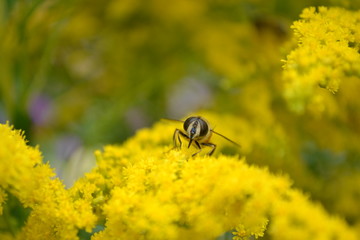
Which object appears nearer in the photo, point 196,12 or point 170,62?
point 196,12

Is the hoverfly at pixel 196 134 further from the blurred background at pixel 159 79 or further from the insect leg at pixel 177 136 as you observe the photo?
the blurred background at pixel 159 79

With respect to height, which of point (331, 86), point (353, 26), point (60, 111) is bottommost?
point (331, 86)

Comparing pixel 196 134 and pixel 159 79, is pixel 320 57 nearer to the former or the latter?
pixel 196 134

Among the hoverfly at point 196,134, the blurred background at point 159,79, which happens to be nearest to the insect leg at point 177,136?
the hoverfly at point 196,134

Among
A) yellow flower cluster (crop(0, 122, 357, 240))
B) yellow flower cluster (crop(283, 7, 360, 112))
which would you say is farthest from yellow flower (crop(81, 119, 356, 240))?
yellow flower cluster (crop(283, 7, 360, 112))

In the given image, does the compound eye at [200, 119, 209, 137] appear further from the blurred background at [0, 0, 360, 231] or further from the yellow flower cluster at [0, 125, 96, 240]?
the yellow flower cluster at [0, 125, 96, 240]

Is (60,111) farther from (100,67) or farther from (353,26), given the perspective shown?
(353,26)

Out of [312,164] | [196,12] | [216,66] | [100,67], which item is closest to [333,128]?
[312,164]

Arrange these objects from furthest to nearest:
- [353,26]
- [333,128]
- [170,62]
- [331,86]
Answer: [170,62]
[333,128]
[353,26]
[331,86]
